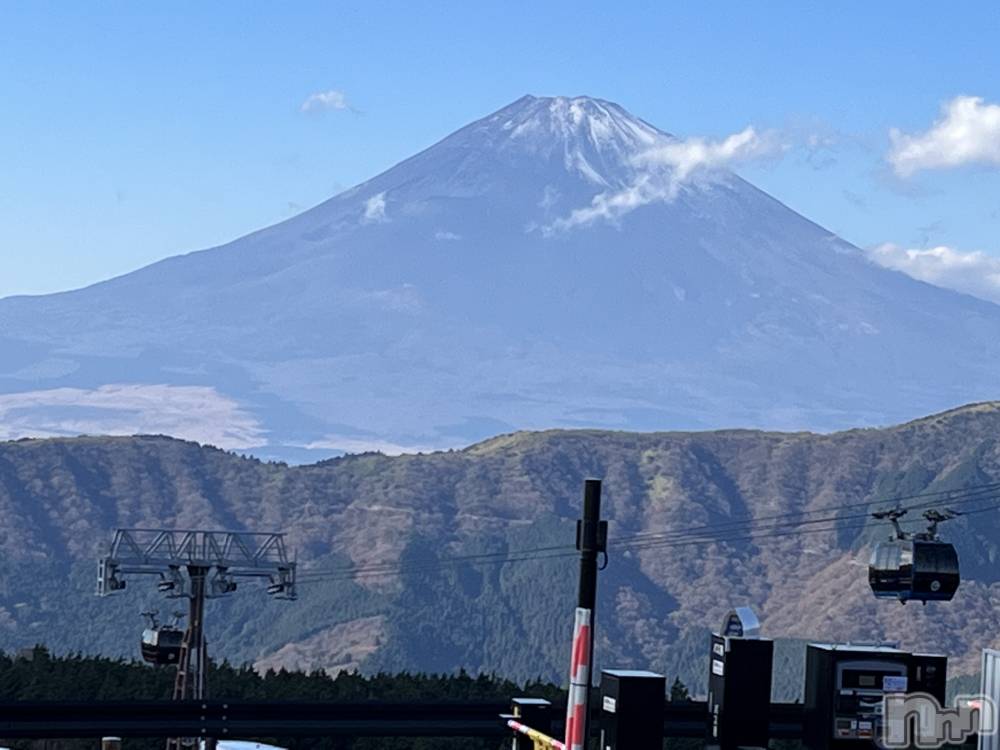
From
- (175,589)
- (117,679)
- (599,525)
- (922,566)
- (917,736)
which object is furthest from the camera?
(117,679)

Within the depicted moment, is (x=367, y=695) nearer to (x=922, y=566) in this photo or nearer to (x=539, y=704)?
(x=922, y=566)

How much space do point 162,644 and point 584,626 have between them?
140ft

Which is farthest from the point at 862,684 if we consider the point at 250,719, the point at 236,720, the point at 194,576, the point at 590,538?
the point at 194,576

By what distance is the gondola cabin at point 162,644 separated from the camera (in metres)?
53.8

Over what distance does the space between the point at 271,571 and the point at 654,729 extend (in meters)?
45.2

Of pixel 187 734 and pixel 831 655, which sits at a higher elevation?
pixel 831 655

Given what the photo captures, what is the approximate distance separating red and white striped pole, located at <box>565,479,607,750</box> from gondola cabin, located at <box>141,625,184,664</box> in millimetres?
41773

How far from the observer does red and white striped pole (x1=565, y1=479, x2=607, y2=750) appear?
12508mm

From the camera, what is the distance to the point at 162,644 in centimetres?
5406

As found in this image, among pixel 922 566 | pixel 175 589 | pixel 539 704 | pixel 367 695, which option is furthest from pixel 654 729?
pixel 367 695

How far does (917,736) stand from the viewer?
14.9 metres

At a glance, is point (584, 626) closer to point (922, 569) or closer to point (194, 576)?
point (922, 569)

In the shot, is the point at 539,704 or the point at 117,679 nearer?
the point at 539,704

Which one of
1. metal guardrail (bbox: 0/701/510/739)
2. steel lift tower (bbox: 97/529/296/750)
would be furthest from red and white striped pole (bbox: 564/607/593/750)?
steel lift tower (bbox: 97/529/296/750)
